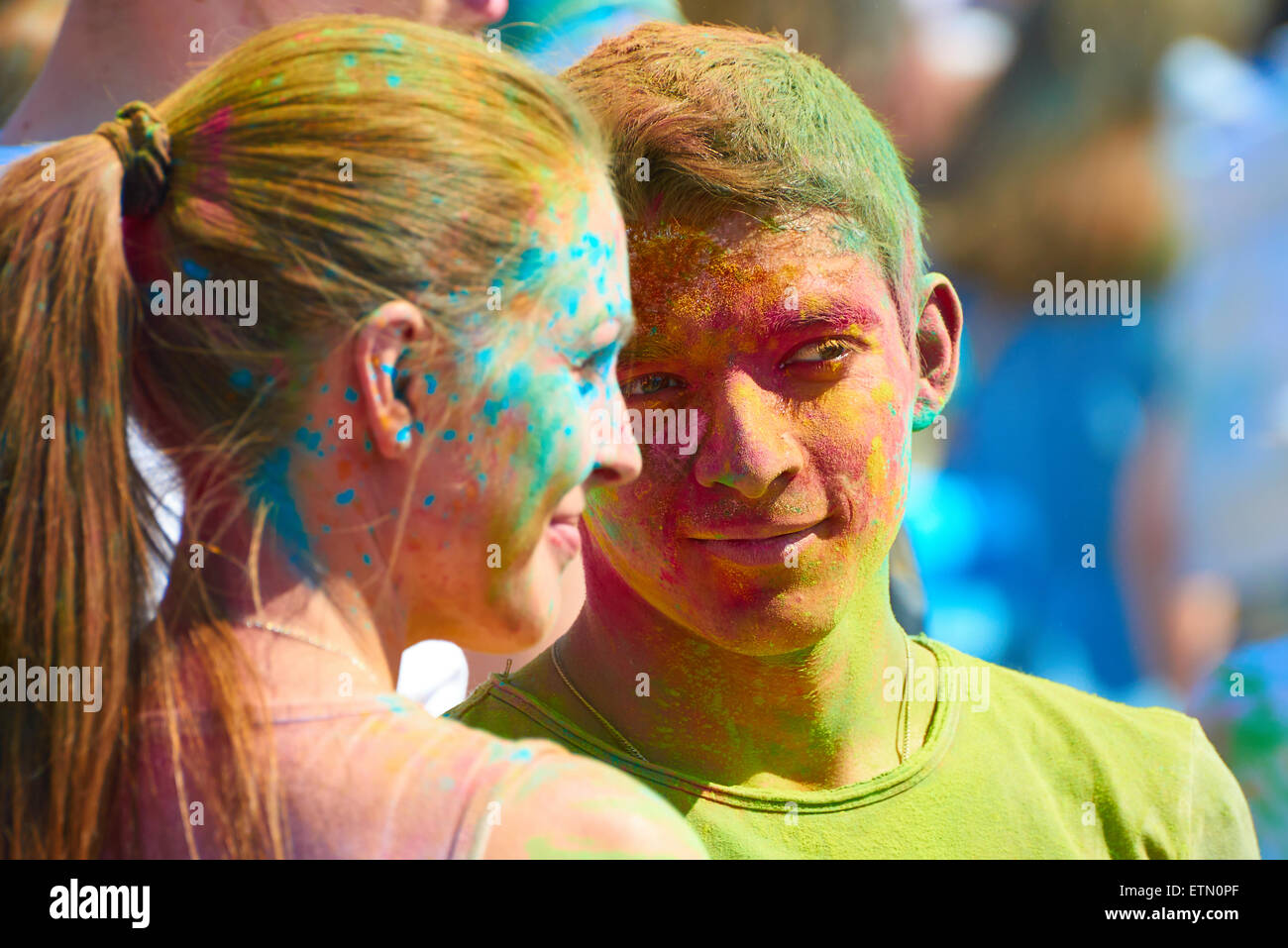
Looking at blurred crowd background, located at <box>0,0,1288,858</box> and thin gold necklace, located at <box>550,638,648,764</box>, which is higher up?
blurred crowd background, located at <box>0,0,1288,858</box>

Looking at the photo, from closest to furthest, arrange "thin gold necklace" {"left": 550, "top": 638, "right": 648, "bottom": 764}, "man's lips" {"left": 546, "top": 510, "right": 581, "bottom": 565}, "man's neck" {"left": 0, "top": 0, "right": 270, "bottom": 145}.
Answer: "man's lips" {"left": 546, "top": 510, "right": 581, "bottom": 565} → "thin gold necklace" {"left": 550, "top": 638, "right": 648, "bottom": 764} → "man's neck" {"left": 0, "top": 0, "right": 270, "bottom": 145}

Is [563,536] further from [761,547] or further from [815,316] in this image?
[815,316]

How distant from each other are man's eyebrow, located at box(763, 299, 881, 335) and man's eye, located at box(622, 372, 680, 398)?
155 mm

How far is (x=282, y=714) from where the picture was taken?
1167 mm

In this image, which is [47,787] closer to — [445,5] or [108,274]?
[108,274]

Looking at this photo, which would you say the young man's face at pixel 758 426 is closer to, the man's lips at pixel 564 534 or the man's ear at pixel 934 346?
the man's ear at pixel 934 346

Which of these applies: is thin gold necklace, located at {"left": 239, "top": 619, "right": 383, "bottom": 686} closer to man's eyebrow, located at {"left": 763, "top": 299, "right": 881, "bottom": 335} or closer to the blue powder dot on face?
the blue powder dot on face

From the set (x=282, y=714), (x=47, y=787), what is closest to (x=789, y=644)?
(x=282, y=714)

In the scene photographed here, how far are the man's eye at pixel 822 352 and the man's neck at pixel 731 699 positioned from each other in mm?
371

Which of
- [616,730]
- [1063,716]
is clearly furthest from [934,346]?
[616,730]

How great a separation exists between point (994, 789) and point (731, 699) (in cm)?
42

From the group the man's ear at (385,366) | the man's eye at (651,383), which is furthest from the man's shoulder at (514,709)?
the man's ear at (385,366)

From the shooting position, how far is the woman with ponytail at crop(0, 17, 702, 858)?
1162mm

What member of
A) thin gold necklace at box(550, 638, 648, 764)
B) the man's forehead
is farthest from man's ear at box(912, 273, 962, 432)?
thin gold necklace at box(550, 638, 648, 764)
